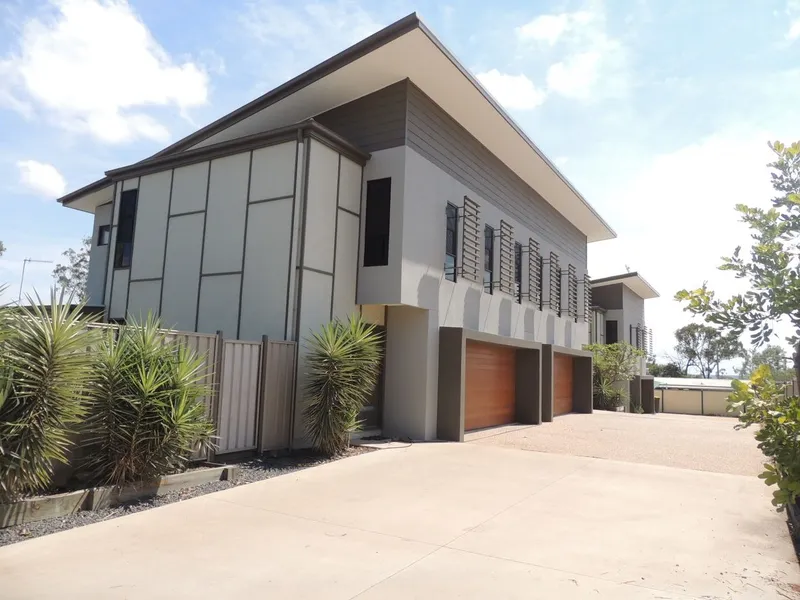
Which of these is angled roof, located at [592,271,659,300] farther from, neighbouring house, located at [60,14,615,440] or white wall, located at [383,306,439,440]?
white wall, located at [383,306,439,440]

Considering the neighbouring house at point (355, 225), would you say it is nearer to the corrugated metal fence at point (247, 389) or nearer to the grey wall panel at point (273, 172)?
the grey wall panel at point (273, 172)

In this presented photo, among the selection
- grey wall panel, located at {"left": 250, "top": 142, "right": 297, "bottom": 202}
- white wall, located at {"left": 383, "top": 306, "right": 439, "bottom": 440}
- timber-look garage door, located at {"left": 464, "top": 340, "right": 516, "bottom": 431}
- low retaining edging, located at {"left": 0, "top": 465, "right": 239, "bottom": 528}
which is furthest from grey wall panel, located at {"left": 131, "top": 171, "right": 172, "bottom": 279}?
timber-look garage door, located at {"left": 464, "top": 340, "right": 516, "bottom": 431}

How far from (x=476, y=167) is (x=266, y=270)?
6.60 metres

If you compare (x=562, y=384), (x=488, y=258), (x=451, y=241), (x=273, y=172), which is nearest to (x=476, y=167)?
(x=488, y=258)

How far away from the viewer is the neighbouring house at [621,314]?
95.5 feet

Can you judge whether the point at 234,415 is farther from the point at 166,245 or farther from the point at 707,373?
the point at 707,373

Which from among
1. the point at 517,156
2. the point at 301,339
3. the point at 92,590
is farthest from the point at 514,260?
the point at 92,590

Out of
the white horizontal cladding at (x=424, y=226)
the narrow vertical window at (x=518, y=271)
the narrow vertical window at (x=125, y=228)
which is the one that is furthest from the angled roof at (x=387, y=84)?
the narrow vertical window at (x=518, y=271)

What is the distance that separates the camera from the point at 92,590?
3863 millimetres

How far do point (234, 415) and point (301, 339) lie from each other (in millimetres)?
1964

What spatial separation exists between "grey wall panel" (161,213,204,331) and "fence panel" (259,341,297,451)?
9.62ft

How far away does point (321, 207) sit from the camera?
10.7 metres

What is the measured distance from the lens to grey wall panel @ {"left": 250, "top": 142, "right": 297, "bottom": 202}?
10523mm

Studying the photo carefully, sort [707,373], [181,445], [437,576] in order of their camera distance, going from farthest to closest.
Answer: [707,373], [181,445], [437,576]
